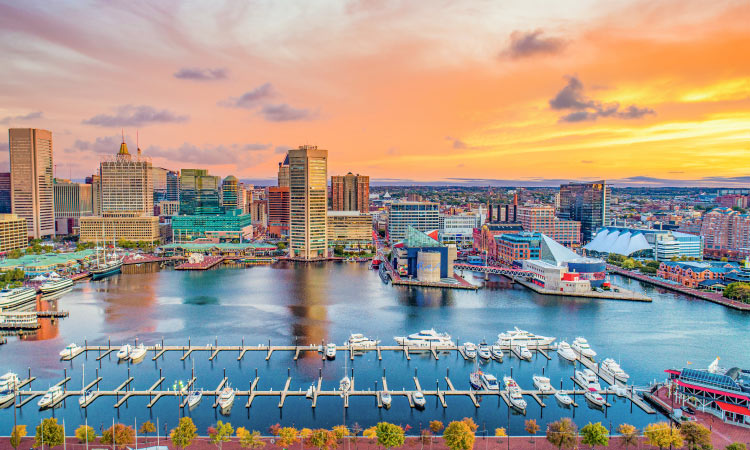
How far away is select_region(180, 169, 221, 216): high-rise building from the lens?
196 feet

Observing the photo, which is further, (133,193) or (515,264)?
(133,193)

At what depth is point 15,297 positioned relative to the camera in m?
22.2

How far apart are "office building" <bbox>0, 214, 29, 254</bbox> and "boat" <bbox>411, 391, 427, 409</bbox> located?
117 feet

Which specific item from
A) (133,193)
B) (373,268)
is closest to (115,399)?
(373,268)

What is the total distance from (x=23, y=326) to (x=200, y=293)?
8263mm

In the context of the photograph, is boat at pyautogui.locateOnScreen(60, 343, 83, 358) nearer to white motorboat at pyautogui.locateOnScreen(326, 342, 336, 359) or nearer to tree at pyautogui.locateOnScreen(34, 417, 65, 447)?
tree at pyautogui.locateOnScreen(34, 417, 65, 447)

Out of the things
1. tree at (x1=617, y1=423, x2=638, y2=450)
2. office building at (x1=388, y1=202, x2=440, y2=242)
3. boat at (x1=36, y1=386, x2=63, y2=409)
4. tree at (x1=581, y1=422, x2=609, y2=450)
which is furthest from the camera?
office building at (x1=388, y1=202, x2=440, y2=242)

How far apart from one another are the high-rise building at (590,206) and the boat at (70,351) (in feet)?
132

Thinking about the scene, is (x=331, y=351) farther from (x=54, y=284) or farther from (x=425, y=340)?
(x=54, y=284)

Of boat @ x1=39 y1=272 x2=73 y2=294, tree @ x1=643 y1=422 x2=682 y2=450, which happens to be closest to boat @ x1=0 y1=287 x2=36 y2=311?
boat @ x1=39 y1=272 x2=73 y2=294

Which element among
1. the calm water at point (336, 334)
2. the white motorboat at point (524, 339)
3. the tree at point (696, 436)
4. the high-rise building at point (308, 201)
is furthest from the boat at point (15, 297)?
the tree at point (696, 436)

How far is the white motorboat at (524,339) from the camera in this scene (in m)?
17.7

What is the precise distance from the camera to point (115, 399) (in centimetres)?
1353

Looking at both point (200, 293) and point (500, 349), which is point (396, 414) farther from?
point (200, 293)
